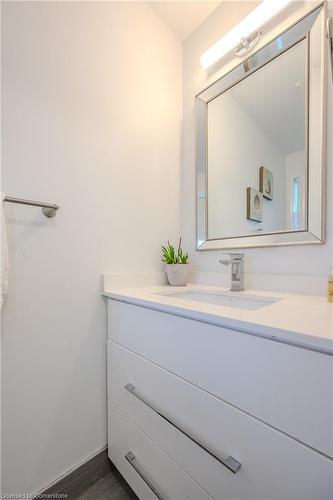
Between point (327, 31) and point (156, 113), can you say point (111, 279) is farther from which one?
point (327, 31)

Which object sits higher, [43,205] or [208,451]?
[43,205]

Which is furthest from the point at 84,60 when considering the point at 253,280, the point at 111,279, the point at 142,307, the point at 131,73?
the point at 253,280

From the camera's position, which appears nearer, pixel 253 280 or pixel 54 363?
pixel 54 363

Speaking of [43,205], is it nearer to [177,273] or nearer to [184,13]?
[177,273]

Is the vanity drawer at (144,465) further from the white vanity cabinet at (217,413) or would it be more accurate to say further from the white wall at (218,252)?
the white wall at (218,252)

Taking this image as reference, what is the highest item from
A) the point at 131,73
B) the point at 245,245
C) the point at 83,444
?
the point at 131,73

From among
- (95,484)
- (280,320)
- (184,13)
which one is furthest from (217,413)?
(184,13)

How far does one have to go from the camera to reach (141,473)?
756mm

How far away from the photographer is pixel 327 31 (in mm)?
820

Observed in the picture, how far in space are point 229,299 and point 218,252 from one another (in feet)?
0.98

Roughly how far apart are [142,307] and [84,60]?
1.04 metres

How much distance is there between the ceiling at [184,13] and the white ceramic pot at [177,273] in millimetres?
1354

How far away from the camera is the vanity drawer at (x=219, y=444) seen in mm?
416

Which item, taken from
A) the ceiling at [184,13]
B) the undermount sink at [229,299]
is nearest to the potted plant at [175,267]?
the undermount sink at [229,299]
